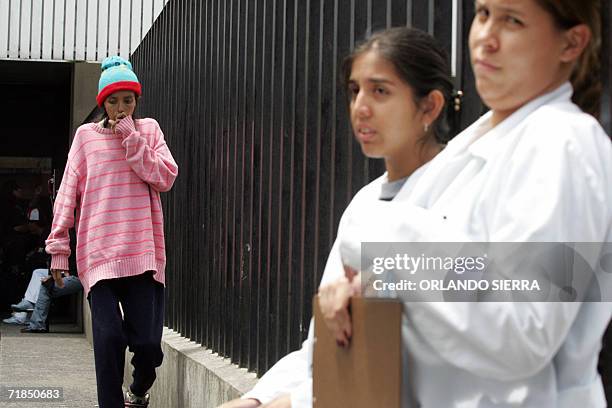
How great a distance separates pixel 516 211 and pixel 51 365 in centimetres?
950

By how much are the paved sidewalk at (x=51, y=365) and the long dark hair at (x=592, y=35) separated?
6629 millimetres

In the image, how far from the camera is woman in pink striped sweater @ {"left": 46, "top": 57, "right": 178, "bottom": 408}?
20.6ft

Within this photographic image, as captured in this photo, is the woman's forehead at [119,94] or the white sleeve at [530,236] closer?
the white sleeve at [530,236]

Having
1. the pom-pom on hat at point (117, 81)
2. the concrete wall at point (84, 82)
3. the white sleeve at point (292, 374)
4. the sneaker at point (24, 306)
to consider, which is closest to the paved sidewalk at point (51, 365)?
the sneaker at point (24, 306)

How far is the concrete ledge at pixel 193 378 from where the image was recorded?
18.7 ft

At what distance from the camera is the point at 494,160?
179 cm

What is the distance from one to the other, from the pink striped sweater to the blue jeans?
8.17 meters

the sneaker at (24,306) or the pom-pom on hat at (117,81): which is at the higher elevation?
the pom-pom on hat at (117,81)

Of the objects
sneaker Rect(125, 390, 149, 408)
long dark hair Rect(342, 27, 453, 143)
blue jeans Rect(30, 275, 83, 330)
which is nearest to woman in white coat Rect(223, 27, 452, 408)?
long dark hair Rect(342, 27, 453, 143)

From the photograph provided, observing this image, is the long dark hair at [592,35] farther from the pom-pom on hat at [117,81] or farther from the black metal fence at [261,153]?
the pom-pom on hat at [117,81]

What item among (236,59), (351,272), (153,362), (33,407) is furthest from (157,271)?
(351,272)

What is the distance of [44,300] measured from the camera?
1445 cm

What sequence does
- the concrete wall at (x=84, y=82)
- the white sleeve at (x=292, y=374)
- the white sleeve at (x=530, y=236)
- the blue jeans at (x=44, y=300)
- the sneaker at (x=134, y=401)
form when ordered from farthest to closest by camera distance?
the concrete wall at (x=84, y=82), the blue jeans at (x=44, y=300), the sneaker at (x=134, y=401), the white sleeve at (x=292, y=374), the white sleeve at (x=530, y=236)

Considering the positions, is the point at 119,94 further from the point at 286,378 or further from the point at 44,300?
the point at 44,300
